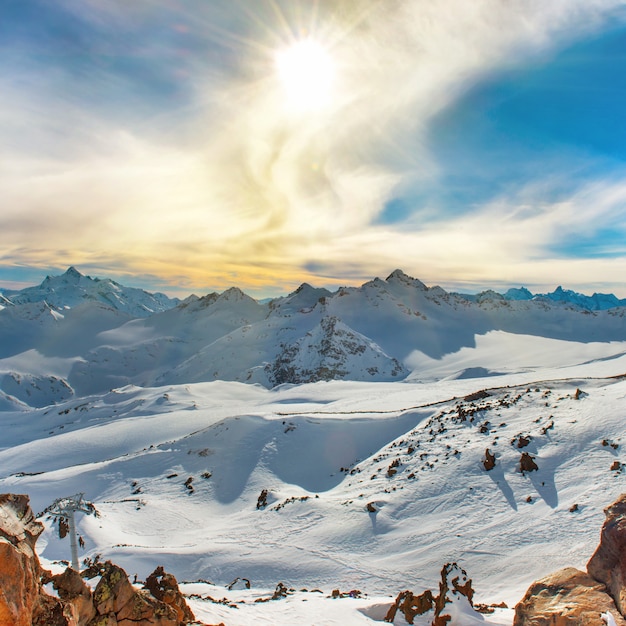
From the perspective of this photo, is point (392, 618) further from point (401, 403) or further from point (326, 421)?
point (401, 403)

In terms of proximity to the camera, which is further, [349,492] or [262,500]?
[262,500]

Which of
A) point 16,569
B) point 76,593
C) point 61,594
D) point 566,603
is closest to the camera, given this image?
point 16,569

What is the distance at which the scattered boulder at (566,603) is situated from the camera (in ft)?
29.0

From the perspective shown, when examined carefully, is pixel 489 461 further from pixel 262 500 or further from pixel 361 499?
pixel 262 500

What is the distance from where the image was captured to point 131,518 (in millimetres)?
27531

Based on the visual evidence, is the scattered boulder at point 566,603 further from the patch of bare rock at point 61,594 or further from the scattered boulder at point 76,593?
the scattered boulder at point 76,593

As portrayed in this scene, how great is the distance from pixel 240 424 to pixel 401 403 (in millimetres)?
21195

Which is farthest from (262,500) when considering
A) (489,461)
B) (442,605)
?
(442,605)

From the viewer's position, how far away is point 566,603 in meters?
9.56

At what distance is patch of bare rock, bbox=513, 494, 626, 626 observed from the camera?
8.90 meters

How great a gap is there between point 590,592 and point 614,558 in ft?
3.24

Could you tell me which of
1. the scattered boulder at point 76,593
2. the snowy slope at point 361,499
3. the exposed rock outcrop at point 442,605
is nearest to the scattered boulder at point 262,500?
the snowy slope at point 361,499

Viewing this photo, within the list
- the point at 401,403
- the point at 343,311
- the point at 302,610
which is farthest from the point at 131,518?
the point at 343,311

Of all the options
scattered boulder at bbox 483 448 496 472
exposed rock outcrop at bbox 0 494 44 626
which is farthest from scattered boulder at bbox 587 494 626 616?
scattered boulder at bbox 483 448 496 472
